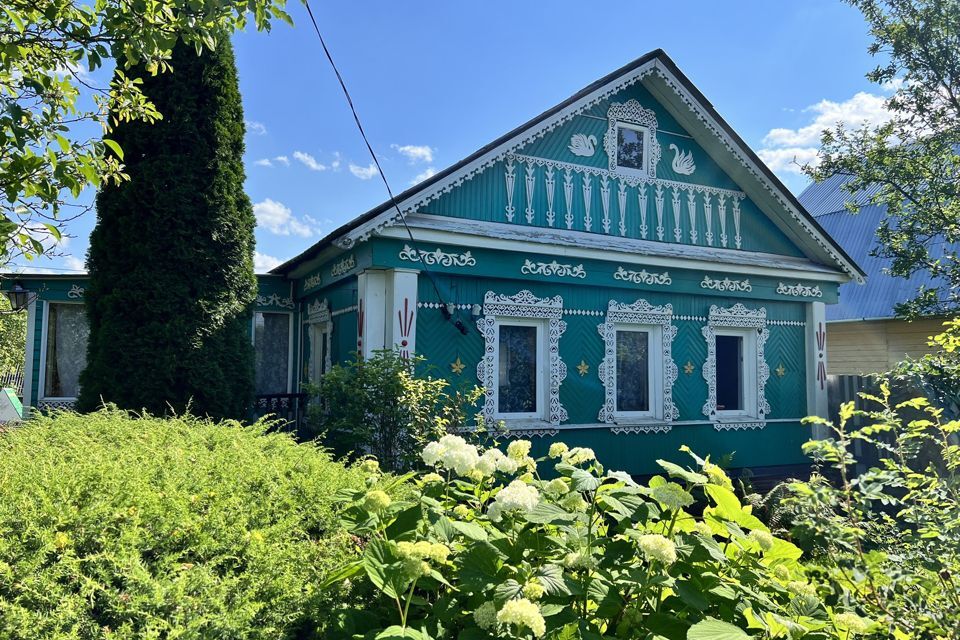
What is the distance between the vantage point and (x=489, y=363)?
7887 millimetres

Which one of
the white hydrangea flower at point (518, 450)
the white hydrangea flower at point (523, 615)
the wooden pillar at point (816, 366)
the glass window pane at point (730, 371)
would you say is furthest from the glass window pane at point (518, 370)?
the white hydrangea flower at point (523, 615)

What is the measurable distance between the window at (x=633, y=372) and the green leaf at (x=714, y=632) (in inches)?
288

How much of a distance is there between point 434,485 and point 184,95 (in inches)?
267

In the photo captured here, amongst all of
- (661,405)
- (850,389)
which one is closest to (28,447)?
(661,405)

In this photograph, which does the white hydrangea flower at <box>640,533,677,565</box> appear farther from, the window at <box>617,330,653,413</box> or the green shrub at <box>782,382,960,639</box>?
the window at <box>617,330,653,413</box>

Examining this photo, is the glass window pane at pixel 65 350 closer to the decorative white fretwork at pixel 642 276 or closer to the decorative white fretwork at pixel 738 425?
the decorative white fretwork at pixel 642 276

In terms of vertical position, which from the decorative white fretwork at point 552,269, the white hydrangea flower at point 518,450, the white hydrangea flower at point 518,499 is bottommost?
the white hydrangea flower at point 518,499

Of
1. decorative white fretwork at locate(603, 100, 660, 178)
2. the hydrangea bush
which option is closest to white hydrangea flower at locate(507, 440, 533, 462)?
the hydrangea bush

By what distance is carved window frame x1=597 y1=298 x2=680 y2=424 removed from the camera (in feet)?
28.3

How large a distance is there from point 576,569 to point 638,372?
744 cm

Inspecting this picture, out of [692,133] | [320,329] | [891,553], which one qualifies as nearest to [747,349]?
[692,133]

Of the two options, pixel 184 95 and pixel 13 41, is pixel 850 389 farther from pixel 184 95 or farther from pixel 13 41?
pixel 13 41

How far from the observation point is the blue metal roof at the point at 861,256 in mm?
15930

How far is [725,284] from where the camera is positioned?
966 cm
